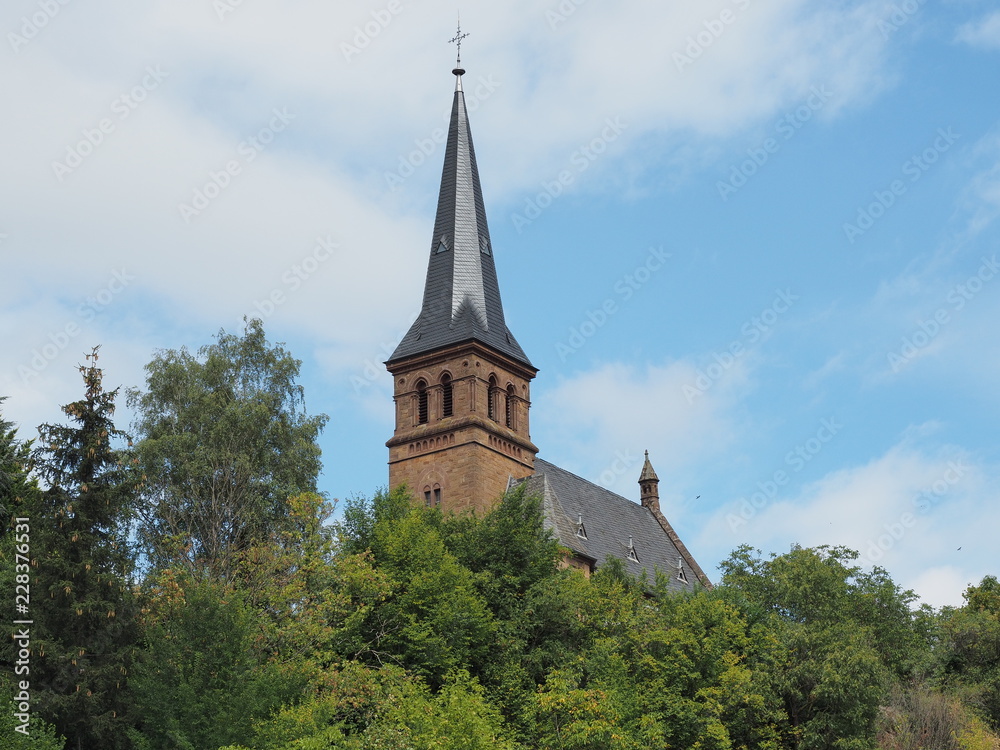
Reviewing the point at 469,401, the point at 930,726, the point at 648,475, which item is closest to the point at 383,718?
the point at 930,726

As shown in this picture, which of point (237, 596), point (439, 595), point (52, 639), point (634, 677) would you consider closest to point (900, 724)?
point (634, 677)

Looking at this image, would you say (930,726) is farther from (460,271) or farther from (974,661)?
(460,271)

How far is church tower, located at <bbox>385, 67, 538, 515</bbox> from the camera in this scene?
64.1m

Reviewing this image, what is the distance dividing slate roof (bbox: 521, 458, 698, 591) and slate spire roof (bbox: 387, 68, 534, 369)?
6140 mm

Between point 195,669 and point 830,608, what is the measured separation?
78.7 ft

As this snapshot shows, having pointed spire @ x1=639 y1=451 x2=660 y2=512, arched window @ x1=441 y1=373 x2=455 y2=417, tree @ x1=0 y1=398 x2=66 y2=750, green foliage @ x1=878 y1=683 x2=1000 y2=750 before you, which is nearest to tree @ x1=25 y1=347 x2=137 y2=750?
tree @ x1=0 y1=398 x2=66 y2=750

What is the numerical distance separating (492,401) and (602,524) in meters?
8.19

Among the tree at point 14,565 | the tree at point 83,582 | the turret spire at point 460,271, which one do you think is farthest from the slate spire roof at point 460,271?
the tree at point 83,582

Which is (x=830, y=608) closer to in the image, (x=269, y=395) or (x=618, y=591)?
(x=618, y=591)

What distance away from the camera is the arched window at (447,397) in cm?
6556

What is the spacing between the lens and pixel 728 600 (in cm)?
4903

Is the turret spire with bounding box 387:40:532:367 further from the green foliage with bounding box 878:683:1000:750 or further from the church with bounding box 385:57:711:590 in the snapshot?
the green foliage with bounding box 878:683:1000:750

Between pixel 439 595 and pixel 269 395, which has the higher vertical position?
pixel 269 395

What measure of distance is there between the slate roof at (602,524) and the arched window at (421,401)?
5.57 m
